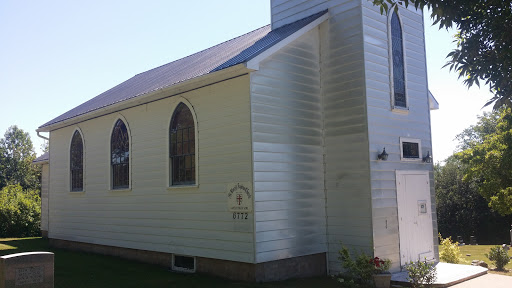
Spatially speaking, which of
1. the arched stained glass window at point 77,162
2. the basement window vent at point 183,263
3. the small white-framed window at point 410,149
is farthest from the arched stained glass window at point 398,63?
the arched stained glass window at point 77,162

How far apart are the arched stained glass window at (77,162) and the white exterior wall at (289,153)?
9.57m

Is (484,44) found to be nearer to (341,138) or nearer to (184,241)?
(341,138)

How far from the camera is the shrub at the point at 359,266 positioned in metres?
10.2

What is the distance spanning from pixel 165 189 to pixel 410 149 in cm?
690

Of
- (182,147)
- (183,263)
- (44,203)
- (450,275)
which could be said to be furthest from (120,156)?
(44,203)

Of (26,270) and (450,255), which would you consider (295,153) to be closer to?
(450,255)

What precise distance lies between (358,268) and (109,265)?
7.37 metres

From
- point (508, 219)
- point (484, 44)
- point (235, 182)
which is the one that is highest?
point (484, 44)

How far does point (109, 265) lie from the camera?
13.6 m

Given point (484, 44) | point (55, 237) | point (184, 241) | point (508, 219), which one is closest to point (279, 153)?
point (184, 241)

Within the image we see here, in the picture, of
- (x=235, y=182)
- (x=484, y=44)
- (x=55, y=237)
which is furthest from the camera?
(x=55, y=237)

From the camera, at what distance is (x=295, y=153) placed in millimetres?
11461

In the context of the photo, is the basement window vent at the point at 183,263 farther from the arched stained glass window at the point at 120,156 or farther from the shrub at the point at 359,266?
the shrub at the point at 359,266

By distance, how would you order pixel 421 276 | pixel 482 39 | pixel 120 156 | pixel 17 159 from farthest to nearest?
pixel 17 159 < pixel 120 156 < pixel 421 276 < pixel 482 39
